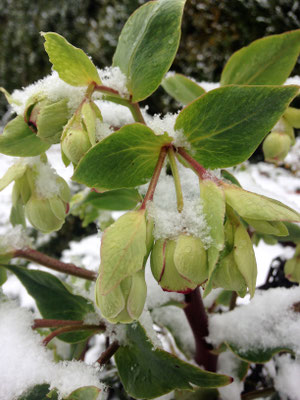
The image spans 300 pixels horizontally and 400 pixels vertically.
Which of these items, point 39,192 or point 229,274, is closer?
point 229,274

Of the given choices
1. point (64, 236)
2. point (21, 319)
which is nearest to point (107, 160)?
point (21, 319)

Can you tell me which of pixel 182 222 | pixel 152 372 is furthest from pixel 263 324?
pixel 182 222

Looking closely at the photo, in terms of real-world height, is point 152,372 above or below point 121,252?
below

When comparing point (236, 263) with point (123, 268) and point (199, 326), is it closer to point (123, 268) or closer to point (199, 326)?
point (123, 268)

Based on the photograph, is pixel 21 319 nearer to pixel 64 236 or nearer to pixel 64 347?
pixel 64 347

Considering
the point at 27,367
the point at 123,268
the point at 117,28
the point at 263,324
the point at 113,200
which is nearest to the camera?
the point at 123,268

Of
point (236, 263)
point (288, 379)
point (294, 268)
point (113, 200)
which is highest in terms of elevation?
point (236, 263)

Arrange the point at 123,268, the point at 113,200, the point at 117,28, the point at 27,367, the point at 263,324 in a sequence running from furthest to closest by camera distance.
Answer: the point at 117,28, the point at 113,200, the point at 263,324, the point at 27,367, the point at 123,268

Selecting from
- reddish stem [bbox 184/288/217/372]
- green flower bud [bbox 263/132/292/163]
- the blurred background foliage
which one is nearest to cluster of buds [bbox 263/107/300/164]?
green flower bud [bbox 263/132/292/163]
